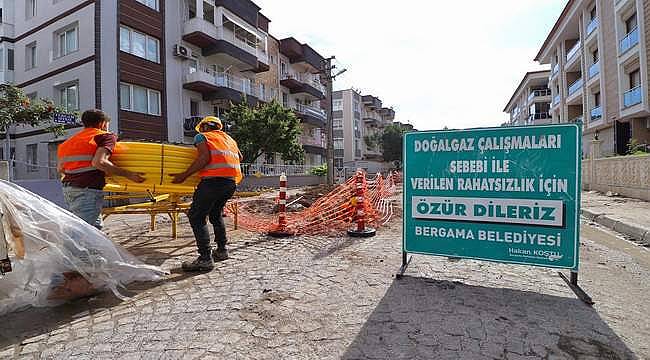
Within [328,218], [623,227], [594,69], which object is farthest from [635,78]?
[328,218]

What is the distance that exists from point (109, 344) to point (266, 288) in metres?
1.40

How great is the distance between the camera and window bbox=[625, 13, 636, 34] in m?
20.9

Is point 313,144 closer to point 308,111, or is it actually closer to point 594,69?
point 308,111

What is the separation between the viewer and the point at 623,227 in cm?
714

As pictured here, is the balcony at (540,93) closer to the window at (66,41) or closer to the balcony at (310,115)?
the balcony at (310,115)

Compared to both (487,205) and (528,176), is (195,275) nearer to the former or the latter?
(487,205)

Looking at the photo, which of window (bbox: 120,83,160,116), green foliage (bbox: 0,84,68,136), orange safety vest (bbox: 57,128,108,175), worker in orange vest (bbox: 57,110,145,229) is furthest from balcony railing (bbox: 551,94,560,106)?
orange safety vest (bbox: 57,128,108,175)

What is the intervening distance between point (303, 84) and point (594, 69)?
23593mm

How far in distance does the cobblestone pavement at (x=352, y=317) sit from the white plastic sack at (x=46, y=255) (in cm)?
15

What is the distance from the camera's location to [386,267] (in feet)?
14.1

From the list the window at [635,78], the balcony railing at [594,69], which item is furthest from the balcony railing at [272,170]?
the balcony railing at [594,69]

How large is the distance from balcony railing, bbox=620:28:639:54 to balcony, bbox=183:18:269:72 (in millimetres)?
23606

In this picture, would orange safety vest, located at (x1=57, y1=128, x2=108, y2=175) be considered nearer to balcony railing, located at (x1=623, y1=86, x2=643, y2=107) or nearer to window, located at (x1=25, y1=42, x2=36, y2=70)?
window, located at (x1=25, y1=42, x2=36, y2=70)

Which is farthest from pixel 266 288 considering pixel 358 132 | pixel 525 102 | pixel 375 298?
pixel 525 102
